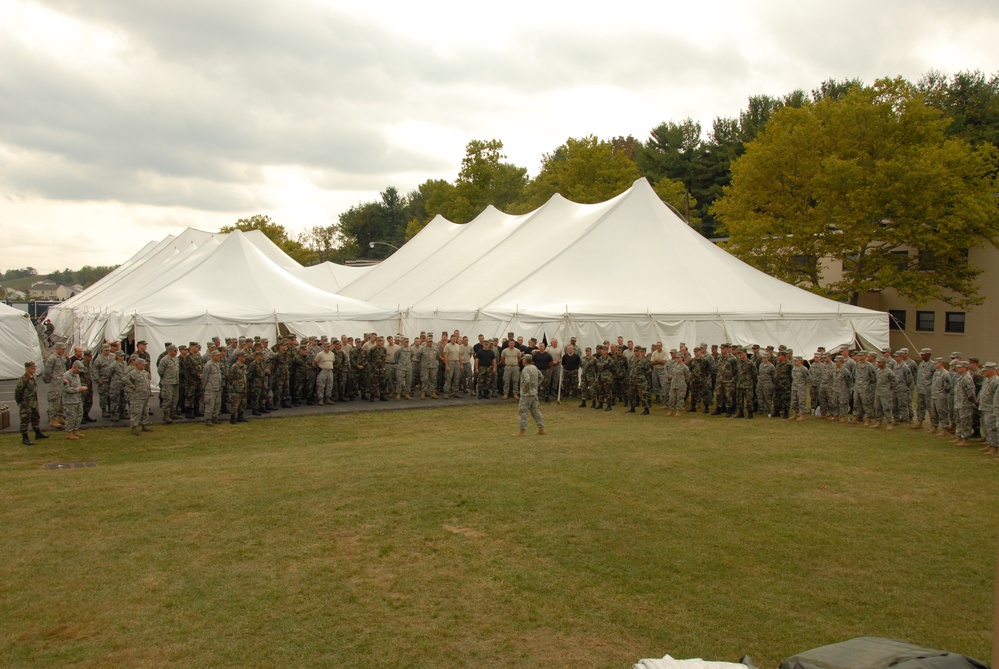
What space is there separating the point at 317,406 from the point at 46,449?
599 cm

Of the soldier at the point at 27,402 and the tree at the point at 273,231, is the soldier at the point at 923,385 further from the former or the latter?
the tree at the point at 273,231

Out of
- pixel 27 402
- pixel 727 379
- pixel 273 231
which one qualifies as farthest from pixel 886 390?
pixel 273 231

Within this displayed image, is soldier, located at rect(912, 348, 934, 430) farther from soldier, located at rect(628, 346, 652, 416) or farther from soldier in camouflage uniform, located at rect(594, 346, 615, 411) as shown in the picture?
soldier in camouflage uniform, located at rect(594, 346, 615, 411)

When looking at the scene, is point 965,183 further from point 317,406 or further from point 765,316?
point 317,406

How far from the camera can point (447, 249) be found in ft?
95.1

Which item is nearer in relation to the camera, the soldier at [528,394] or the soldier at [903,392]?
the soldier at [528,394]

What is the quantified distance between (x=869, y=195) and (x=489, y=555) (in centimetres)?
2495

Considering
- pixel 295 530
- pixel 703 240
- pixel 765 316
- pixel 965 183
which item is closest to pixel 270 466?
pixel 295 530

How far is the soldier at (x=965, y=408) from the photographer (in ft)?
41.5

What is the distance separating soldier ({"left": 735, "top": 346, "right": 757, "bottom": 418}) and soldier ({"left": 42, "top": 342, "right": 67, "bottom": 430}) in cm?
1299

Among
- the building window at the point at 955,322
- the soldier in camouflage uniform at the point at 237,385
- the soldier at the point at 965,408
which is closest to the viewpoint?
the soldier at the point at 965,408

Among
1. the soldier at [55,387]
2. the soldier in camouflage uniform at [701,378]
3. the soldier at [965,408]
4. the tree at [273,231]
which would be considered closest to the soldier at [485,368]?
the soldier in camouflage uniform at [701,378]

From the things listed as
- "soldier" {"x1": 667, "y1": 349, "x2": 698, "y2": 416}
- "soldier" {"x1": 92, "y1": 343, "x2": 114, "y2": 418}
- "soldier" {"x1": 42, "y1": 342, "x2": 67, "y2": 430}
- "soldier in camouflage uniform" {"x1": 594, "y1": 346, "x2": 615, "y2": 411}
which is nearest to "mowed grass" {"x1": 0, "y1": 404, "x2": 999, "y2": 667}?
"soldier" {"x1": 42, "y1": 342, "x2": 67, "y2": 430}

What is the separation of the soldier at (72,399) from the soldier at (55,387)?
2.29 ft
